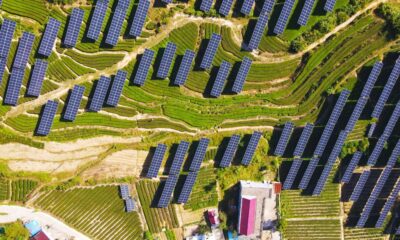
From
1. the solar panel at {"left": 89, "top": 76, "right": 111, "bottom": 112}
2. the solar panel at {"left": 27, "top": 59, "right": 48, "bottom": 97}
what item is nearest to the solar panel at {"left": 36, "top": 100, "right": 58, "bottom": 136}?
the solar panel at {"left": 27, "top": 59, "right": 48, "bottom": 97}

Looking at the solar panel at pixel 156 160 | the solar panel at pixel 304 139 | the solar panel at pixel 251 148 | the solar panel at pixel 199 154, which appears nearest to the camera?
the solar panel at pixel 156 160

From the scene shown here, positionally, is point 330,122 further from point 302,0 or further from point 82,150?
point 82,150

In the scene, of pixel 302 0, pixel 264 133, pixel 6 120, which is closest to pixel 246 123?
A: pixel 264 133

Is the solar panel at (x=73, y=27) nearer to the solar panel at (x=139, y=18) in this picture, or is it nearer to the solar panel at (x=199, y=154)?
the solar panel at (x=139, y=18)

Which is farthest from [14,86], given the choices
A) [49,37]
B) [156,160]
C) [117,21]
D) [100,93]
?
[156,160]

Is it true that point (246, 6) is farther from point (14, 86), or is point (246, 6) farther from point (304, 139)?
point (14, 86)

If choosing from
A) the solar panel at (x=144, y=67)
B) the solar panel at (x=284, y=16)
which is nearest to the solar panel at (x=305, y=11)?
the solar panel at (x=284, y=16)

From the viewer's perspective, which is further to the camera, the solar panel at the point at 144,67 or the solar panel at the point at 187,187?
the solar panel at the point at 187,187
